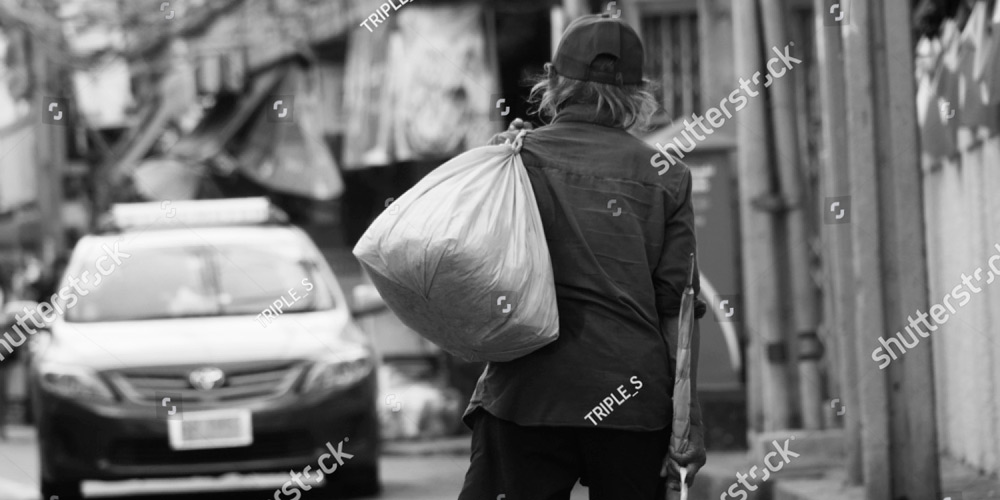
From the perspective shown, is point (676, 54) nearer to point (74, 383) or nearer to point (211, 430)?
point (211, 430)

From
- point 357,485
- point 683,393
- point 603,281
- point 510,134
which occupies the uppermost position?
point 510,134

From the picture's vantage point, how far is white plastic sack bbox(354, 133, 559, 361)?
Result: 384 cm

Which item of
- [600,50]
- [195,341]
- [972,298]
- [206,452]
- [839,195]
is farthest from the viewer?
[195,341]

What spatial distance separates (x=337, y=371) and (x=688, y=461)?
6.00 meters

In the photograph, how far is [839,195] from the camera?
8.42 meters

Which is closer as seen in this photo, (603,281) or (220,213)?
(603,281)

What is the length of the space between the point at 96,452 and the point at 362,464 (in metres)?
1.40

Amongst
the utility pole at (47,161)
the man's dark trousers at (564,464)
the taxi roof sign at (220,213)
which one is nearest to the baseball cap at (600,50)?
the man's dark trousers at (564,464)

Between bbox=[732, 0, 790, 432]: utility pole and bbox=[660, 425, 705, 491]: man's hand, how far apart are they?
5.99 m

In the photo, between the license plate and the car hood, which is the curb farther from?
the license plate

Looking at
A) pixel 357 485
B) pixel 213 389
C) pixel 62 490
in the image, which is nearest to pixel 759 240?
pixel 357 485

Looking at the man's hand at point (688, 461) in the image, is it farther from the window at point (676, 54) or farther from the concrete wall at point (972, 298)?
the window at point (676, 54)

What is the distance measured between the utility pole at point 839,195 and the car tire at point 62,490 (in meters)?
3.96

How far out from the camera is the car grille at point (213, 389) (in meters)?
9.51
